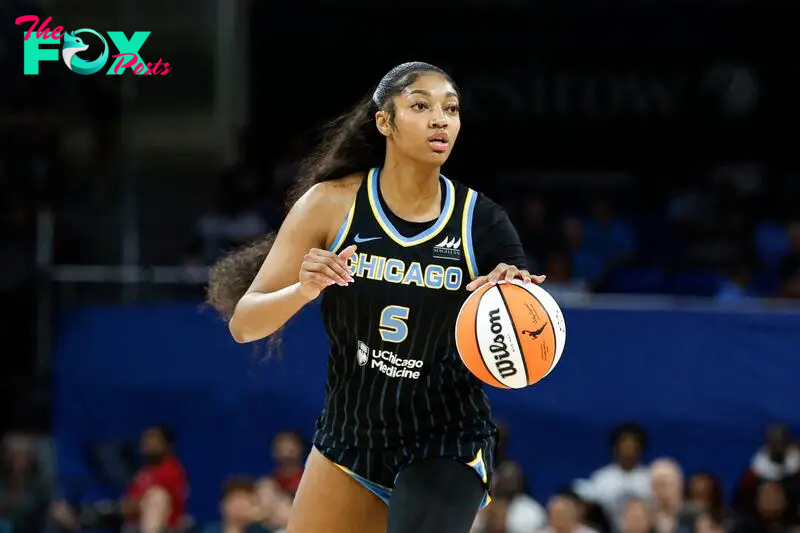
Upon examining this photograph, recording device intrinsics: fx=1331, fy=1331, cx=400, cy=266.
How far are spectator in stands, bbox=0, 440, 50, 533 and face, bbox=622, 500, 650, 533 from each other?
5.58 meters

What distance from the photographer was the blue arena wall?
11.3 meters

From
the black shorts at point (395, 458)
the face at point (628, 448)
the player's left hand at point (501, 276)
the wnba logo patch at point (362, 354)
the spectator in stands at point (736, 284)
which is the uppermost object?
the player's left hand at point (501, 276)

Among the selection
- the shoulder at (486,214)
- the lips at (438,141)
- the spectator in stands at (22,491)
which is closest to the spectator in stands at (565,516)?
the spectator in stands at (22,491)

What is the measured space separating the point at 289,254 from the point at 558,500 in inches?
217

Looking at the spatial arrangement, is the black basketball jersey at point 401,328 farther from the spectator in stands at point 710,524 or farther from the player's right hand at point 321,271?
the spectator in stands at point 710,524

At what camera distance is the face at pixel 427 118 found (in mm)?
5340

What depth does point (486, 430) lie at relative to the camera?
18.1 ft

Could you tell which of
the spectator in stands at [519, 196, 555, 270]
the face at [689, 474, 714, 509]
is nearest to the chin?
the face at [689, 474, 714, 509]

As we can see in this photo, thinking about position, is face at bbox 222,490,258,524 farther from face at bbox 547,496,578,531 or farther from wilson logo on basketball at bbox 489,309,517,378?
wilson logo on basketball at bbox 489,309,517,378

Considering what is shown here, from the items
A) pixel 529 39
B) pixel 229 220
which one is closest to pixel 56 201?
pixel 229 220

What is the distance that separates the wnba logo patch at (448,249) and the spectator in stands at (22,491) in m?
8.28

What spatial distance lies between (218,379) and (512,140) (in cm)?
816

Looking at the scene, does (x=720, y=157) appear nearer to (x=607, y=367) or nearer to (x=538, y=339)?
(x=607, y=367)

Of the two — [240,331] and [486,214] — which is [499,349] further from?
[240,331]
